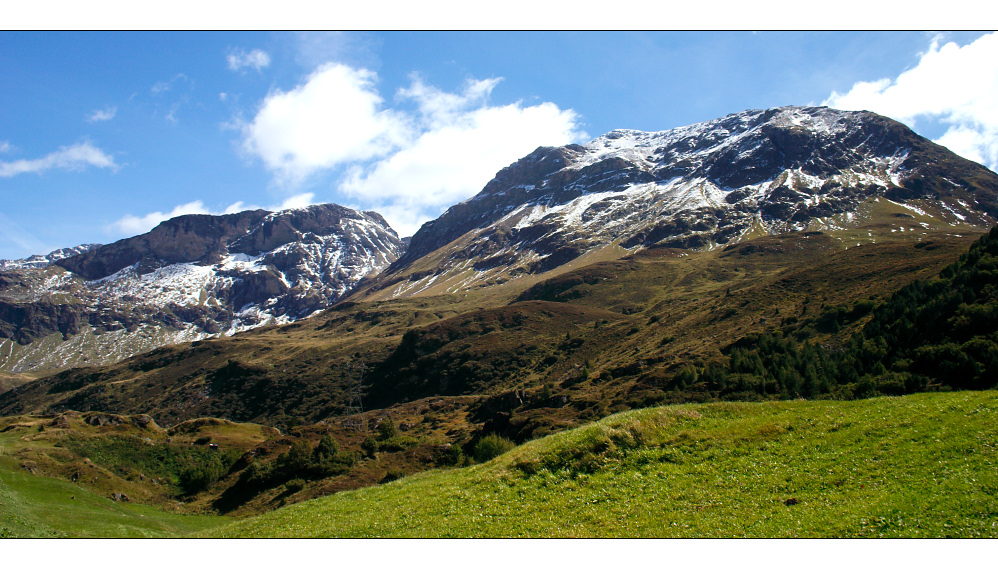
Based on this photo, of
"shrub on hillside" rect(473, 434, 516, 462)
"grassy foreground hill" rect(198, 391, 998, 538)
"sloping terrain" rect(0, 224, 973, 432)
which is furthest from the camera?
"sloping terrain" rect(0, 224, 973, 432)

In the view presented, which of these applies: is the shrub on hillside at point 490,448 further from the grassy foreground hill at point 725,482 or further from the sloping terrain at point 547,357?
the grassy foreground hill at point 725,482

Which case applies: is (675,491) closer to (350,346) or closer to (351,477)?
(351,477)

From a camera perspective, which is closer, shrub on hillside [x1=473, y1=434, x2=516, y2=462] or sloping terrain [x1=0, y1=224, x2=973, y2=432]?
shrub on hillside [x1=473, y1=434, x2=516, y2=462]

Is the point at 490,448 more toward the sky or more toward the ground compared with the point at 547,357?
more toward the ground

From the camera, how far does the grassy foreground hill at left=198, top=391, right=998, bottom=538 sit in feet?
44.2

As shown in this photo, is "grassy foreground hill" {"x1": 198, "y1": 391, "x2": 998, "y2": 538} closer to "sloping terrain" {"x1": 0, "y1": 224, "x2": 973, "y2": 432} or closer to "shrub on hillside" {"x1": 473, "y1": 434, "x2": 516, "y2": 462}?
"shrub on hillside" {"x1": 473, "y1": 434, "x2": 516, "y2": 462}

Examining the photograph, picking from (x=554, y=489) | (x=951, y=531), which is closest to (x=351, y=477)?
(x=554, y=489)

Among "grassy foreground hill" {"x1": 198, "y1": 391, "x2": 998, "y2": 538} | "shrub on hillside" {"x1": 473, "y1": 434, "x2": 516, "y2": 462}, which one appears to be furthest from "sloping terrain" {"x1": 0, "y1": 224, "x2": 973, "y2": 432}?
"grassy foreground hill" {"x1": 198, "y1": 391, "x2": 998, "y2": 538}

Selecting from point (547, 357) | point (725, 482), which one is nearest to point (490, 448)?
point (725, 482)

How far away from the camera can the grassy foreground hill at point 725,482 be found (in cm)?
1348

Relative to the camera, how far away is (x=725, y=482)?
54.9 feet

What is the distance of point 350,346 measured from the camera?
7623 inches

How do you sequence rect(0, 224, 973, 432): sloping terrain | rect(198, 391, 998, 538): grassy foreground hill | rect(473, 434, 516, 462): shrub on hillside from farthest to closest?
rect(0, 224, 973, 432): sloping terrain, rect(473, 434, 516, 462): shrub on hillside, rect(198, 391, 998, 538): grassy foreground hill

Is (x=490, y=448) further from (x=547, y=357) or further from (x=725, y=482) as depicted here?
(x=547, y=357)
